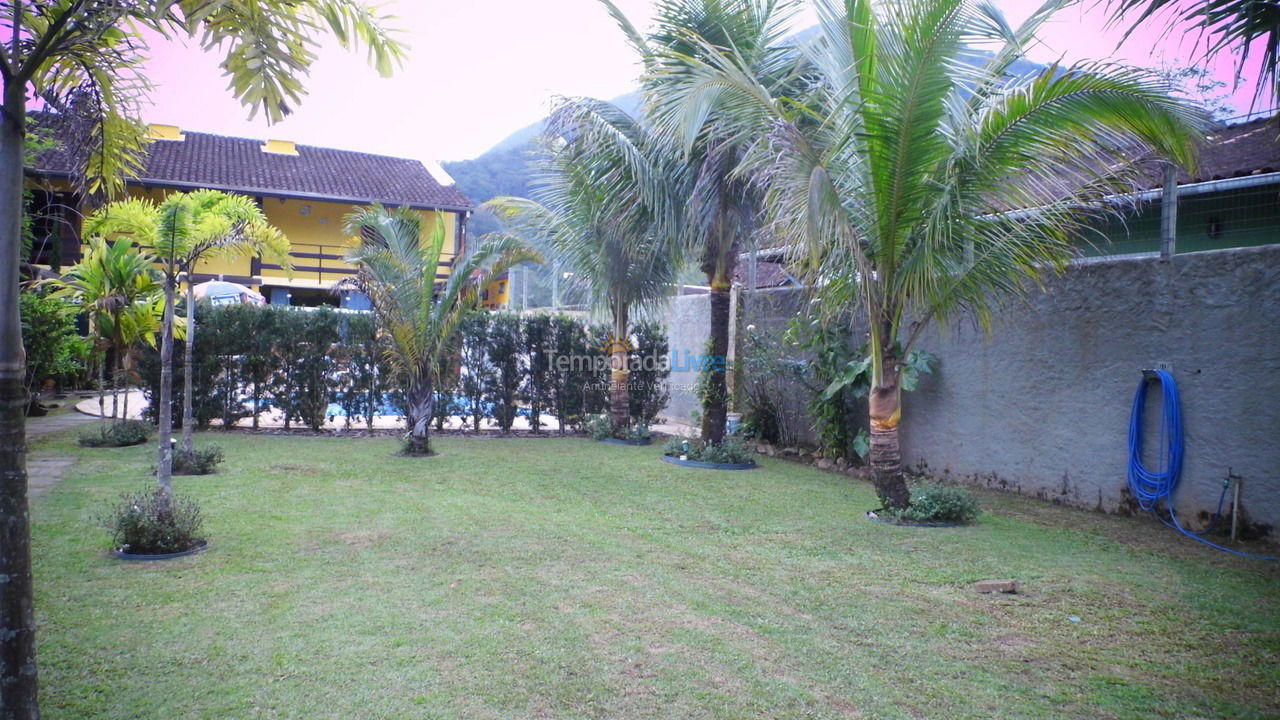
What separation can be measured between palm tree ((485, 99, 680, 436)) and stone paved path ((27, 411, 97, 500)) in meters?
6.58

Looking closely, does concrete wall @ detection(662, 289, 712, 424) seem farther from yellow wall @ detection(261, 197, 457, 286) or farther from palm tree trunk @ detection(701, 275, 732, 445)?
yellow wall @ detection(261, 197, 457, 286)

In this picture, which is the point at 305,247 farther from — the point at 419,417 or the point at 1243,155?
the point at 1243,155

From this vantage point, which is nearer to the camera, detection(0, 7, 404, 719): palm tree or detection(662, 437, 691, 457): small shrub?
detection(0, 7, 404, 719): palm tree

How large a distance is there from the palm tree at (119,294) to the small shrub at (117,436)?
25 centimetres

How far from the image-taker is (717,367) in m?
10.4

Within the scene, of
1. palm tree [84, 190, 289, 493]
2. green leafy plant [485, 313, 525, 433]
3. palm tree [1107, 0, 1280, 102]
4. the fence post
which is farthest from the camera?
green leafy plant [485, 313, 525, 433]

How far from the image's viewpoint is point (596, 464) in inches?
392

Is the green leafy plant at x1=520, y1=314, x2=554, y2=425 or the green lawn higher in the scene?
the green leafy plant at x1=520, y1=314, x2=554, y2=425

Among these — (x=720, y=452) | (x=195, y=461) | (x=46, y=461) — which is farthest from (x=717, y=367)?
(x=46, y=461)

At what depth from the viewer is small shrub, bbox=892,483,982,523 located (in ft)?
21.7

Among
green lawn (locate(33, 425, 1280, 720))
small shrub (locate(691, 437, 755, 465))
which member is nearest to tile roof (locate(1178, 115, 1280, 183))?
green lawn (locate(33, 425, 1280, 720))

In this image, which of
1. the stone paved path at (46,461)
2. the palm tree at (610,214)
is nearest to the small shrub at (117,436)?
the stone paved path at (46,461)

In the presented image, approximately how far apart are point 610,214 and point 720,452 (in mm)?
3503

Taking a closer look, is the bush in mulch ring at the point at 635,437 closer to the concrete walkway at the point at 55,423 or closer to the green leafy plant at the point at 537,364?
the green leafy plant at the point at 537,364
